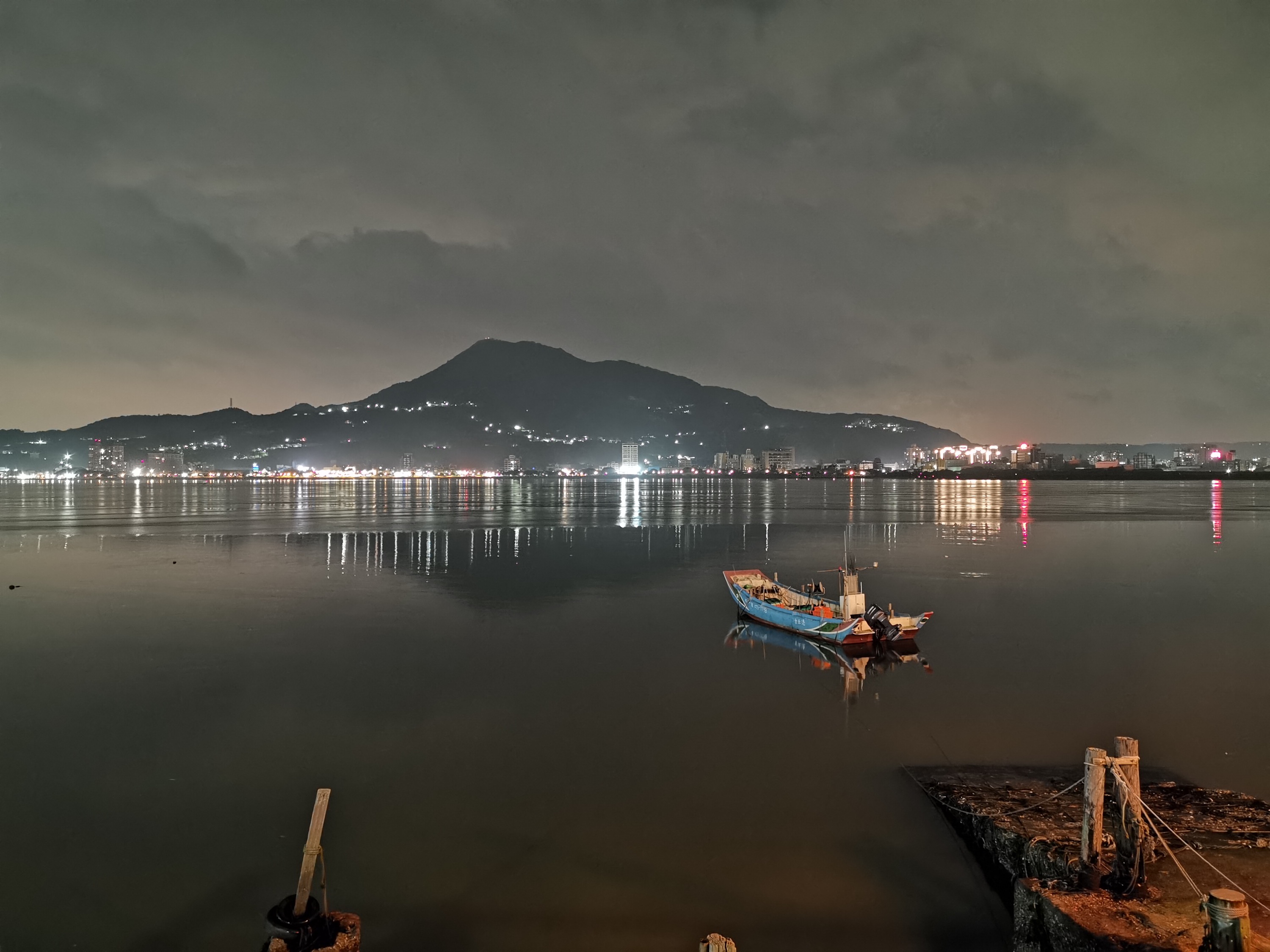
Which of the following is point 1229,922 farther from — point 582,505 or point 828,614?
point 582,505

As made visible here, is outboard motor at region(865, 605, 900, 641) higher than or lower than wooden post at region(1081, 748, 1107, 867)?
lower

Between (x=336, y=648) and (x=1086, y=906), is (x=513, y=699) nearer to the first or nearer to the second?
(x=336, y=648)

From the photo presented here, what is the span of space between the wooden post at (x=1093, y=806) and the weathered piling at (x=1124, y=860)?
10mm

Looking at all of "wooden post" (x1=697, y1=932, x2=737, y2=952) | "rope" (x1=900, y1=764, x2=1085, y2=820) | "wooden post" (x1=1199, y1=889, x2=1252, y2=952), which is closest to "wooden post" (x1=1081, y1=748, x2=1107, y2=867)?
"rope" (x1=900, y1=764, x2=1085, y2=820)

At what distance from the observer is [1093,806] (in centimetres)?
637

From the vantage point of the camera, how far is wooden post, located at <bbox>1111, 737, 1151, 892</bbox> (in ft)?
19.6

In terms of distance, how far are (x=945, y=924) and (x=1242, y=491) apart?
502 ft

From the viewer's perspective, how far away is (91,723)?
1222cm

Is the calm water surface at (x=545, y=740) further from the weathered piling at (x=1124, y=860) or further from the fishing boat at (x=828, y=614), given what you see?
the fishing boat at (x=828, y=614)

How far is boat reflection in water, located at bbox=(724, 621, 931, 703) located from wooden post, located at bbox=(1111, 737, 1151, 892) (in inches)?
319

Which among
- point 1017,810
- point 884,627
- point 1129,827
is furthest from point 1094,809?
point 884,627

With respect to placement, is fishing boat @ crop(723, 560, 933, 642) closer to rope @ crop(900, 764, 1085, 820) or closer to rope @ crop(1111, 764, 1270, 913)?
rope @ crop(900, 764, 1085, 820)

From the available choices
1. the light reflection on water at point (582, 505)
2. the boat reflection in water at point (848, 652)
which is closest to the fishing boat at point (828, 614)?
the boat reflection in water at point (848, 652)

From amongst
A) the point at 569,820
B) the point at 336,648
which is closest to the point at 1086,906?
the point at 569,820
